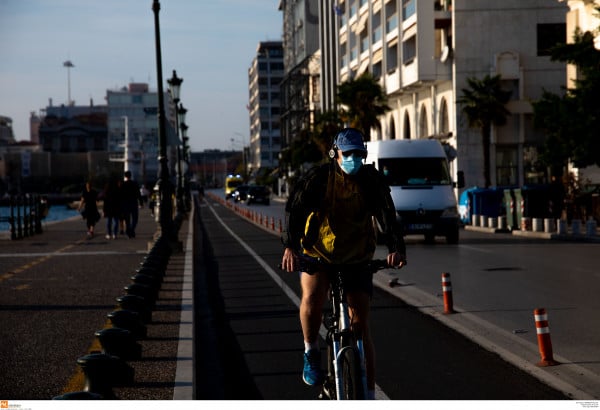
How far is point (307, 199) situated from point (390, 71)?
60113mm

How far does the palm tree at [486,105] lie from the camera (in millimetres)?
55438

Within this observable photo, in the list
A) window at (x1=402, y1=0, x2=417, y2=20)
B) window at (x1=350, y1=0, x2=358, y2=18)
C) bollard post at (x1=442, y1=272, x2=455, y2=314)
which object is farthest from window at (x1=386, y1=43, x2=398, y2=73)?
bollard post at (x1=442, y1=272, x2=455, y2=314)

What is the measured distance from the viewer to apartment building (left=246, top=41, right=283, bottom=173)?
604 ft

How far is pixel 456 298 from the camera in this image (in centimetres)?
1425

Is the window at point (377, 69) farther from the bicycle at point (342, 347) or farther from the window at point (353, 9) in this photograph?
the bicycle at point (342, 347)

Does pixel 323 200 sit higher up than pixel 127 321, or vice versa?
pixel 323 200

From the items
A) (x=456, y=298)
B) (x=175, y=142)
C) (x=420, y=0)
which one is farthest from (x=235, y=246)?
(x=420, y=0)

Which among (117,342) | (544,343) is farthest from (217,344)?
(544,343)

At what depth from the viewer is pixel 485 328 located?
36.4 ft

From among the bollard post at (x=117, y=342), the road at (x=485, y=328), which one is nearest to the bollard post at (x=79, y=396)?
the road at (x=485, y=328)

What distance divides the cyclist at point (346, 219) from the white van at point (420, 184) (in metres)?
21.1

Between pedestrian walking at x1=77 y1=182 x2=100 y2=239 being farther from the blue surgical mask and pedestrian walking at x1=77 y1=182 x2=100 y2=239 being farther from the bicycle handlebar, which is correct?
the blue surgical mask

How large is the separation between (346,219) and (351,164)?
1.08 ft

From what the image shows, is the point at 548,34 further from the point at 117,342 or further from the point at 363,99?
the point at 117,342
